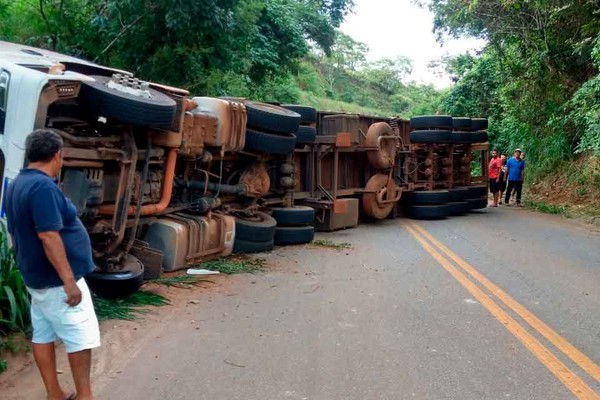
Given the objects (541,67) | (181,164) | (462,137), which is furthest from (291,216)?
(541,67)

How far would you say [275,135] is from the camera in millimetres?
9742

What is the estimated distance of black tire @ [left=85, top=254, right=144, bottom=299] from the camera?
6.01m

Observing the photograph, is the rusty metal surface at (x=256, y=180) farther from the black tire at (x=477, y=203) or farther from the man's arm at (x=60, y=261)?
the black tire at (x=477, y=203)

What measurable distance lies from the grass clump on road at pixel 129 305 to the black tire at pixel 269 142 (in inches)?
132

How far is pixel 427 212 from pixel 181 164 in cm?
782

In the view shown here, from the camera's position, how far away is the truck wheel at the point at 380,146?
511 inches

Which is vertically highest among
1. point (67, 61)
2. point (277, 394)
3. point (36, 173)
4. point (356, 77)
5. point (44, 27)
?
point (356, 77)

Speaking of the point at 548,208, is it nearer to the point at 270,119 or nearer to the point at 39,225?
the point at 270,119

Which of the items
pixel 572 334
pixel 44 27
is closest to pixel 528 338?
pixel 572 334

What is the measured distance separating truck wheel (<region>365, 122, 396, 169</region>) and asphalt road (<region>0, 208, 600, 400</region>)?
13.7 ft

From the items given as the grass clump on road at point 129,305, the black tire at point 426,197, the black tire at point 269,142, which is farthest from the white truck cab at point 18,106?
the black tire at point 426,197

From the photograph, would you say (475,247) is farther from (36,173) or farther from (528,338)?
(36,173)

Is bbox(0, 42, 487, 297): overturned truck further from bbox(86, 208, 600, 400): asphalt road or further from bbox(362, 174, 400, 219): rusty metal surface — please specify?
bbox(86, 208, 600, 400): asphalt road

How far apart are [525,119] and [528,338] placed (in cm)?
1697
